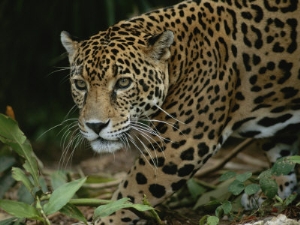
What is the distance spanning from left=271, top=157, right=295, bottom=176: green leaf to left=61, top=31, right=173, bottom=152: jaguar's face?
3.85ft

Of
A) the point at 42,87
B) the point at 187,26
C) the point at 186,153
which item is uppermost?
the point at 187,26

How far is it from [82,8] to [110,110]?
4428 mm

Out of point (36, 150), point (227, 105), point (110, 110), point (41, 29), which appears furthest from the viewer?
point (36, 150)

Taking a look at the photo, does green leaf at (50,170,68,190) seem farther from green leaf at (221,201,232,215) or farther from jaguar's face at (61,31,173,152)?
green leaf at (221,201,232,215)

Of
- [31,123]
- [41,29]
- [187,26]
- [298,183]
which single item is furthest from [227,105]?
[31,123]

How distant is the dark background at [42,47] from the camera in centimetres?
1051

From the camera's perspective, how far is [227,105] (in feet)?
22.4

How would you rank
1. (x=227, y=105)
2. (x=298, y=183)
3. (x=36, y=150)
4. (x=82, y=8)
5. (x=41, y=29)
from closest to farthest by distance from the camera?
1. (x=227, y=105)
2. (x=298, y=183)
3. (x=82, y=8)
4. (x=41, y=29)
5. (x=36, y=150)

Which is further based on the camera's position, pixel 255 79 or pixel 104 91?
pixel 255 79

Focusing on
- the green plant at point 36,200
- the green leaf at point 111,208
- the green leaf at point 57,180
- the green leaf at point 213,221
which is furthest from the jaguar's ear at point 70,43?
the green leaf at point 213,221

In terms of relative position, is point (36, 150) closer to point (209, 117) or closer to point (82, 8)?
point (82, 8)

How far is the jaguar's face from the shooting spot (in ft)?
20.8

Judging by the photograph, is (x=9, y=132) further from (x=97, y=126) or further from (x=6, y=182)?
(x=6, y=182)

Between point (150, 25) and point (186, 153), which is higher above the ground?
point (150, 25)
